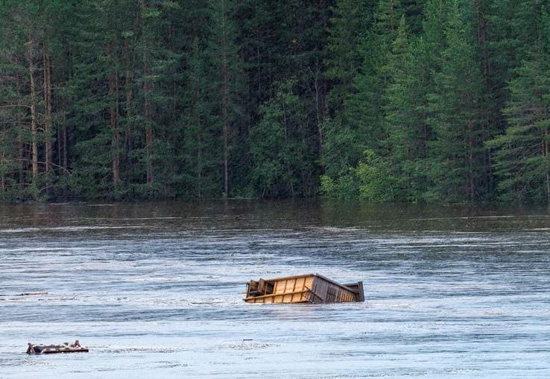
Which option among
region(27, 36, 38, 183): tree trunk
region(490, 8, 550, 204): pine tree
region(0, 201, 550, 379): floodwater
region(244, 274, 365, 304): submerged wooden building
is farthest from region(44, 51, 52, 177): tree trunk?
region(244, 274, 365, 304): submerged wooden building

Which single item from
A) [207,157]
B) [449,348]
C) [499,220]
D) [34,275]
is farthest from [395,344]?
[207,157]

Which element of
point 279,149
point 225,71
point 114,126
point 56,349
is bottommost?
point 56,349

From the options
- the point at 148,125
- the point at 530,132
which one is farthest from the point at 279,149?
the point at 530,132

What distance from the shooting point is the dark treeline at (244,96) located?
107 meters

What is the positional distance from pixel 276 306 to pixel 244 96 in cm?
8921

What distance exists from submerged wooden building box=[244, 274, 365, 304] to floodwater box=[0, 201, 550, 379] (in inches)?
22.5

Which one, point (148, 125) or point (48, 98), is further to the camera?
point (48, 98)

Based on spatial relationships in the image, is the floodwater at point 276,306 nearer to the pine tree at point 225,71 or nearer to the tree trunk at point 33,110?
the tree trunk at point 33,110

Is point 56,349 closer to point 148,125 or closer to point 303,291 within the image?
point 303,291

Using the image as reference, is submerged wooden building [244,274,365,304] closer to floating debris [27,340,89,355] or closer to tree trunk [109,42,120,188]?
floating debris [27,340,89,355]

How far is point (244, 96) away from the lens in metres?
130

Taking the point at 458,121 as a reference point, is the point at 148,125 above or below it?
above

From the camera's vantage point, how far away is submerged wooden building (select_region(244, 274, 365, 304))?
136 feet

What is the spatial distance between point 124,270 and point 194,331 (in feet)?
58.1
